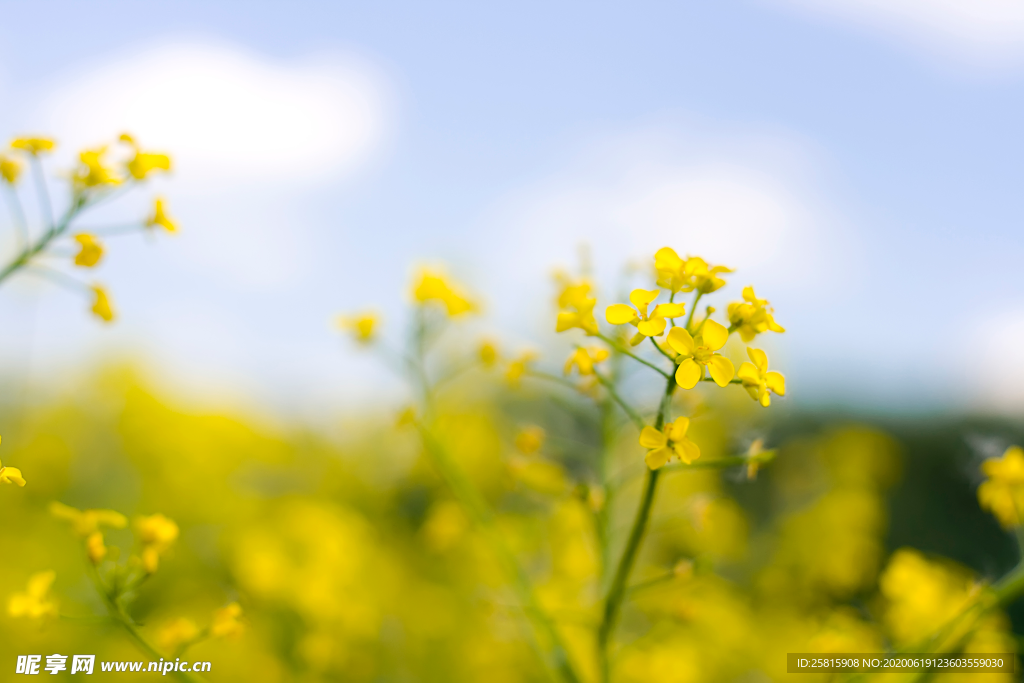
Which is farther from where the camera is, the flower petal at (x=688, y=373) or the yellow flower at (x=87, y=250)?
the yellow flower at (x=87, y=250)

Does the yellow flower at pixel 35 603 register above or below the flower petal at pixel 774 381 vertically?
below

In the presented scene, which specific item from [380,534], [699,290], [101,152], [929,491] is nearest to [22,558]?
[380,534]

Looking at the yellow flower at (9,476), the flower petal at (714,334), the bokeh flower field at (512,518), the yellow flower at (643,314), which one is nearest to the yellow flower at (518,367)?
the bokeh flower field at (512,518)

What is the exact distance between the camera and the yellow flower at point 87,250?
5.11 feet

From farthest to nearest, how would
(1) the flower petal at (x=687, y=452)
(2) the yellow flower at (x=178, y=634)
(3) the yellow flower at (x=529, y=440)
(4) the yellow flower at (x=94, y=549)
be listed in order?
(3) the yellow flower at (x=529, y=440) → (2) the yellow flower at (x=178, y=634) → (4) the yellow flower at (x=94, y=549) → (1) the flower petal at (x=687, y=452)

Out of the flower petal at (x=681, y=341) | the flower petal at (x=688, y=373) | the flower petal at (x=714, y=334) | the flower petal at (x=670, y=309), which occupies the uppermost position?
the flower petal at (x=670, y=309)

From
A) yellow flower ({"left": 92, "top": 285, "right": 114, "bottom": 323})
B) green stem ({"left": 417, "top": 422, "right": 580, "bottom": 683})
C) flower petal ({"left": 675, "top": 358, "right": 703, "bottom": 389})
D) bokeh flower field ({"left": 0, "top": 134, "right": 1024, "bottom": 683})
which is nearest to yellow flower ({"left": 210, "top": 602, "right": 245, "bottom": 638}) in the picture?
bokeh flower field ({"left": 0, "top": 134, "right": 1024, "bottom": 683})

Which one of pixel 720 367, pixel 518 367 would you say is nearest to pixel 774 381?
pixel 720 367

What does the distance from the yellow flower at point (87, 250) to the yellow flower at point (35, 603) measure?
2.20 feet

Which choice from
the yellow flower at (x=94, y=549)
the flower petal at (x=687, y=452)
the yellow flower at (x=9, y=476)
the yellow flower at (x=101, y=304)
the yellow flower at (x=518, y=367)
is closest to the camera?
the yellow flower at (x=9, y=476)

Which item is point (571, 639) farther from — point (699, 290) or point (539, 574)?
point (699, 290)

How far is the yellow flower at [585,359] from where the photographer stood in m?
1.45

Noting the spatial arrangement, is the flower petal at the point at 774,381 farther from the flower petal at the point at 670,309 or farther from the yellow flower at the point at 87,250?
the yellow flower at the point at 87,250

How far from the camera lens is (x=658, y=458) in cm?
124
